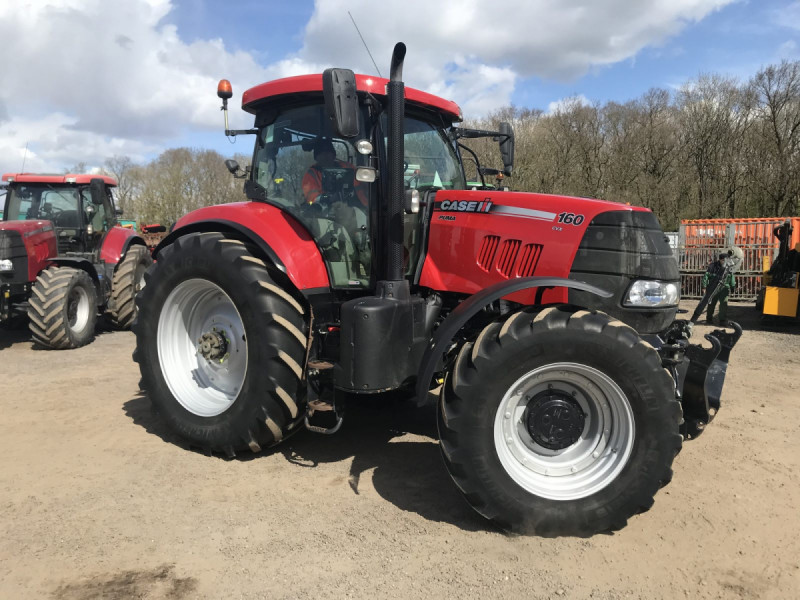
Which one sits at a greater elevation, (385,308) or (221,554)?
(385,308)

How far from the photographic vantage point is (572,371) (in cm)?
288

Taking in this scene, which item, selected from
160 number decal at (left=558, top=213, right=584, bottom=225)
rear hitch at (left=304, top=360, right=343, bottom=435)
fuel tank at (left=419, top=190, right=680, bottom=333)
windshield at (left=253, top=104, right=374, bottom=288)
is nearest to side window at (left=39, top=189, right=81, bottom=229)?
windshield at (left=253, top=104, right=374, bottom=288)

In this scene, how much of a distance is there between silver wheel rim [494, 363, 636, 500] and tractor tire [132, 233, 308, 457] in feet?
4.32

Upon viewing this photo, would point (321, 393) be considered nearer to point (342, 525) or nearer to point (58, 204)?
point (342, 525)

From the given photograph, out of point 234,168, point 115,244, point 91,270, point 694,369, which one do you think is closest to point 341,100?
point 234,168

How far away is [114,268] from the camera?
896 cm

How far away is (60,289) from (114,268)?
1.59 metres

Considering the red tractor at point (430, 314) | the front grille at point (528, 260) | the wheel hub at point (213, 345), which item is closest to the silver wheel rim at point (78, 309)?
the red tractor at point (430, 314)

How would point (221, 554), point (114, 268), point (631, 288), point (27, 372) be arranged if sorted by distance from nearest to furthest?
point (221, 554) → point (631, 288) → point (27, 372) → point (114, 268)

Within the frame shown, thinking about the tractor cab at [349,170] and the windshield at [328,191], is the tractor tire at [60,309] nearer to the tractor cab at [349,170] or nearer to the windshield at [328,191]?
the tractor cab at [349,170]

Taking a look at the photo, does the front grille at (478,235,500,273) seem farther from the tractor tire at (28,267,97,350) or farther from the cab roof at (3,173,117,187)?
the cab roof at (3,173,117,187)

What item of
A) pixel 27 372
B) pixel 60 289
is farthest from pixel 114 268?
pixel 27 372

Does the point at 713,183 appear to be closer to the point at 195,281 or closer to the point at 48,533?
the point at 195,281

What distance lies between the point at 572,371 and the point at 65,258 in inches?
299
